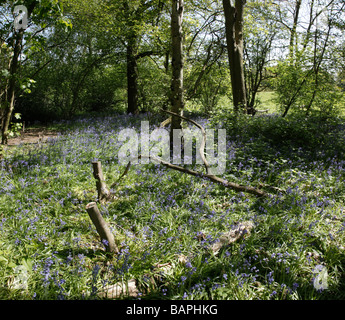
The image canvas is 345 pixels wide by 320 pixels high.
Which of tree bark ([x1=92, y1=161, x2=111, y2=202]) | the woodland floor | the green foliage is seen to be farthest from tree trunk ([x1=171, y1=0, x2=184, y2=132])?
the green foliage

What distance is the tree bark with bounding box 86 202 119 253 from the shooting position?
2857mm

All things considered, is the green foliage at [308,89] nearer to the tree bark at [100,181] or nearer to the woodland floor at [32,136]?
the tree bark at [100,181]

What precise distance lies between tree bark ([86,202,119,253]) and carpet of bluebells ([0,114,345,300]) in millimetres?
111

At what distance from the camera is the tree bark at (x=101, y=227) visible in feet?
9.37

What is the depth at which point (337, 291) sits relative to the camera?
2814mm

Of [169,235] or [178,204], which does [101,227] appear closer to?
[169,235]

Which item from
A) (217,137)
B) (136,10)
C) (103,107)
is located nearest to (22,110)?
(103,107)

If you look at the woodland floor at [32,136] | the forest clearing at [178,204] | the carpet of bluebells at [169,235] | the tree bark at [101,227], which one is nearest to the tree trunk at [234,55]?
the forest clearing at [178,204]

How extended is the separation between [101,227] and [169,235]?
870mm

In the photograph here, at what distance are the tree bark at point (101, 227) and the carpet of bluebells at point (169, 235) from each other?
11cm

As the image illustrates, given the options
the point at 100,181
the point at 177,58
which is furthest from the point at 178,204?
the point at 177,58

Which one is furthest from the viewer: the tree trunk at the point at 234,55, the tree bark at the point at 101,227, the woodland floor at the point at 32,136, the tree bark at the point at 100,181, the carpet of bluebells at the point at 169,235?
the tree trunk at the point at 234,55
